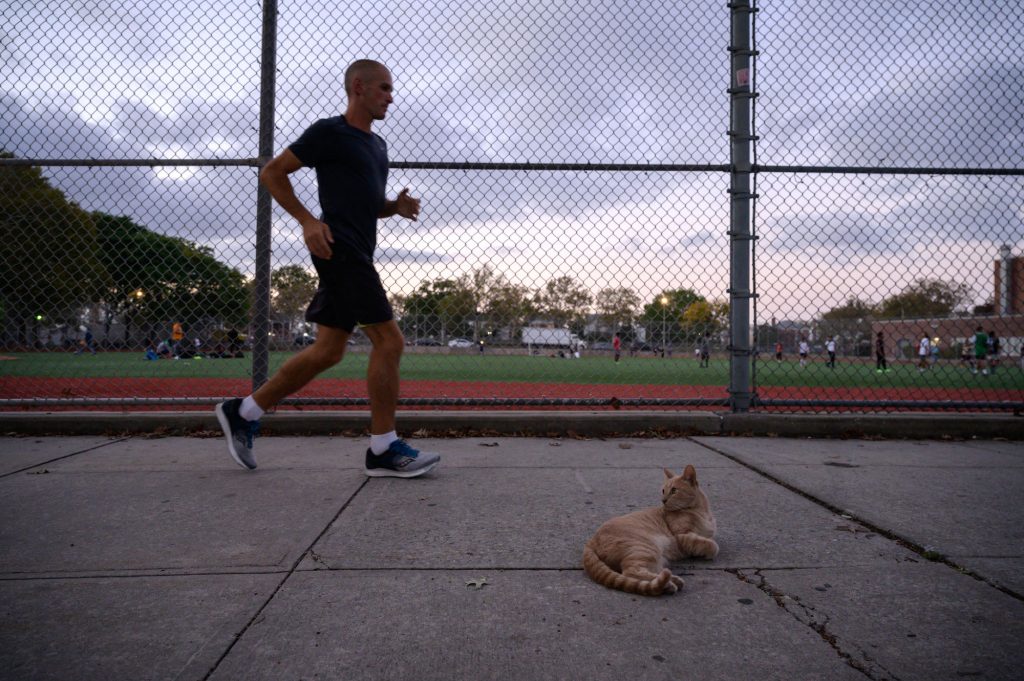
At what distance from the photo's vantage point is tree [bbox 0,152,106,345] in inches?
190

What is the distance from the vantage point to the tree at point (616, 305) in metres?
5.13

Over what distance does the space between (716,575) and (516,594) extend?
0.67m

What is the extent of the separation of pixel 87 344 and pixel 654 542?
7818 mm

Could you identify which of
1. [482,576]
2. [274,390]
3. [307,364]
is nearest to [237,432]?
[274,390]

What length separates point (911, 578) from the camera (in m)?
1.80

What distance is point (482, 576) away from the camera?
1814 mm

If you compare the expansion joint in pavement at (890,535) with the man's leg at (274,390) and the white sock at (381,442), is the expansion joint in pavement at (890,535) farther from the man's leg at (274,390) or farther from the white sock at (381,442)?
the man's leg at (274,390)

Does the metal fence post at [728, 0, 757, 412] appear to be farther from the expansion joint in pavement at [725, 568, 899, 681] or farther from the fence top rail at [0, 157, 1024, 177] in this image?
the expansion joint in pavement at [725, 568, 899, 681]

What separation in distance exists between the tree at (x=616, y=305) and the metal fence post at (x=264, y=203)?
8.98 ft

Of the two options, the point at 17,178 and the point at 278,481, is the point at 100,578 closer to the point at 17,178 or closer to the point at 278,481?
the point at 278,481

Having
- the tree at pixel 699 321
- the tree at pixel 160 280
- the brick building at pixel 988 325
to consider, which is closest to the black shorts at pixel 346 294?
the tree at pixel 160 280

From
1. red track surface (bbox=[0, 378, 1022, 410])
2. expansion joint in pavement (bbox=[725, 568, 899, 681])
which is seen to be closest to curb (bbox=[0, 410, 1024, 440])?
expansion joint in pavement (bbox=[725, 568, 899, 681])

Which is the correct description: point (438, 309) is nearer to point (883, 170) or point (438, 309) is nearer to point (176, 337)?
point (883, 170)

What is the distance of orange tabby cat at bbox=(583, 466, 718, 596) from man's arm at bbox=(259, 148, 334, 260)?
6.35ft
